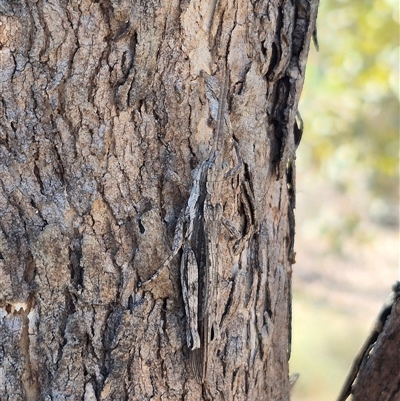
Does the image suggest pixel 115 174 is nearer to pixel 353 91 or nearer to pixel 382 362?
pixel 382 362

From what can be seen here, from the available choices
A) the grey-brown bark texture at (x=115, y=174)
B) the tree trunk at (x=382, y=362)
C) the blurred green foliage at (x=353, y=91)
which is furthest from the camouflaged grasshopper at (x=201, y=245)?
the blurred green foliage at (x=353, y=91)

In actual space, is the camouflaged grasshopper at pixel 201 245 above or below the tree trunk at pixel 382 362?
above

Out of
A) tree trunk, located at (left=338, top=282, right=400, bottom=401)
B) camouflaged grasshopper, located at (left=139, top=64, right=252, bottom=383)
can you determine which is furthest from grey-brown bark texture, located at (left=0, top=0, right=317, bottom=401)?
tree trunk, located at (left=338, top=282, right=400, bottom=401)

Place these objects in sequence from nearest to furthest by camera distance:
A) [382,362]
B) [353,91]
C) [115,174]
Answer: [115,174] → [382,362] → [353,91]

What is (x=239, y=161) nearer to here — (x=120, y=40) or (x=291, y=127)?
(x=291, y=127)

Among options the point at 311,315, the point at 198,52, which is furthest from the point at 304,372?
the point at 198,52

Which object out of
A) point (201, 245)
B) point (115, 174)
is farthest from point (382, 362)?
point (115, 174)

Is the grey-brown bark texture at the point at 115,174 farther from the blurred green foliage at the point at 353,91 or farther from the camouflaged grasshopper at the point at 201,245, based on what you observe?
the blurred green foliage at the point at 353,91
